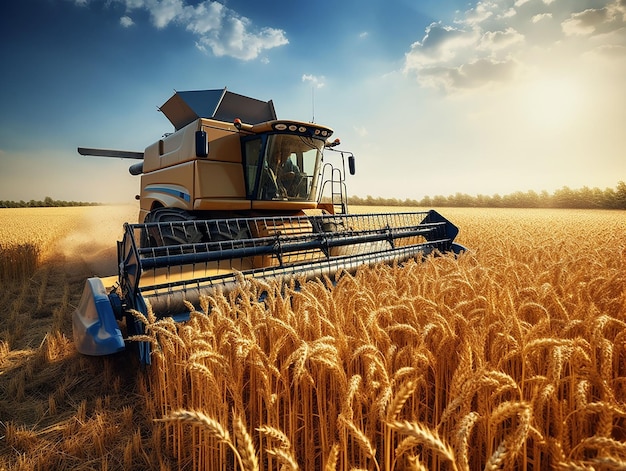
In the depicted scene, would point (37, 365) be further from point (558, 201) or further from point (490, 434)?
point (558, 201)

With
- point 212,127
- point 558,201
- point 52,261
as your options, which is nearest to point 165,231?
point 212,127

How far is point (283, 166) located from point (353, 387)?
4918 millimetres

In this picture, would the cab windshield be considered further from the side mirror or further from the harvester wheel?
the harvester wheel

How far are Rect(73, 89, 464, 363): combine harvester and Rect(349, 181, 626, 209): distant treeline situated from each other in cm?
3735

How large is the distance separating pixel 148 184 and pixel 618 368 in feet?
25.7

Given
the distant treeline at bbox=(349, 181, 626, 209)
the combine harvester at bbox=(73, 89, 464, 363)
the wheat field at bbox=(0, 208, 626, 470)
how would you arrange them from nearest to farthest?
the wheat field at bbox=(0, 208, 626, 470), the combine harvester at bbox=(73, 89, 464, 363), the distant treeline at bbox=(349, 181, 626, 209)

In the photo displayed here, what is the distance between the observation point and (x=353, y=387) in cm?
→ 108

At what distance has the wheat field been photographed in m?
1.13

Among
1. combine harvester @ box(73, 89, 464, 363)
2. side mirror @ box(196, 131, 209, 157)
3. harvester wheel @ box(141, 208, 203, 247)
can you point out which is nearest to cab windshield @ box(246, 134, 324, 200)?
combine harvester @ box(73, 89, 464, 363)

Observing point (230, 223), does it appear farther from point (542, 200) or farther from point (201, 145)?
point (542, 200)

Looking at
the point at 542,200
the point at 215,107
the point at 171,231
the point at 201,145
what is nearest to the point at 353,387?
the point at 171,231

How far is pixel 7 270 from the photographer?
6.95 meters

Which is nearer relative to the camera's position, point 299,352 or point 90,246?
point 299,352

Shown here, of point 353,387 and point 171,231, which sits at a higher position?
point 171,231
